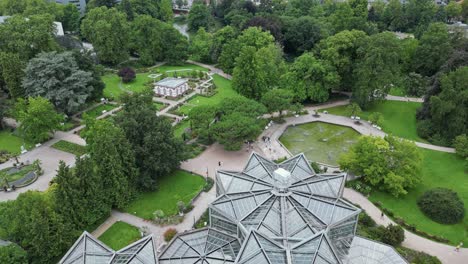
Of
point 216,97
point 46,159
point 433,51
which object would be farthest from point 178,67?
point 433,51

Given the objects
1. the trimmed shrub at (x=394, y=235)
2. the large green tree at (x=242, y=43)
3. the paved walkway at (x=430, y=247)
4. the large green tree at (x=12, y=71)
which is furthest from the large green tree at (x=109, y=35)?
the trimmed shrub at (x=394, y=235)

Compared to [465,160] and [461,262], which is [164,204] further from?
[465,160]

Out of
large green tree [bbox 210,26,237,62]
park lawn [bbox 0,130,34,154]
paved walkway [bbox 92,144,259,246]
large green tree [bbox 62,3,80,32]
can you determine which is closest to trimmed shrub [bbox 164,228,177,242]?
paved walkway [bbox 92,144,259,246]

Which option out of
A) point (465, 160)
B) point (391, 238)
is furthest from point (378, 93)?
point (391, 238)

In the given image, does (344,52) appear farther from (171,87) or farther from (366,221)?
(366,221)

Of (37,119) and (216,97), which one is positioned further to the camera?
(216,97)

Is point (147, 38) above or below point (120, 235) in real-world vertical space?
above

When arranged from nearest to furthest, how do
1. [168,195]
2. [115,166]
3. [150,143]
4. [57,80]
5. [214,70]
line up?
[115,166], [150,143], [168,195], [57,80], [214,70]

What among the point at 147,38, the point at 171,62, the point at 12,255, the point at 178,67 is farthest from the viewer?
the point at 171,62
